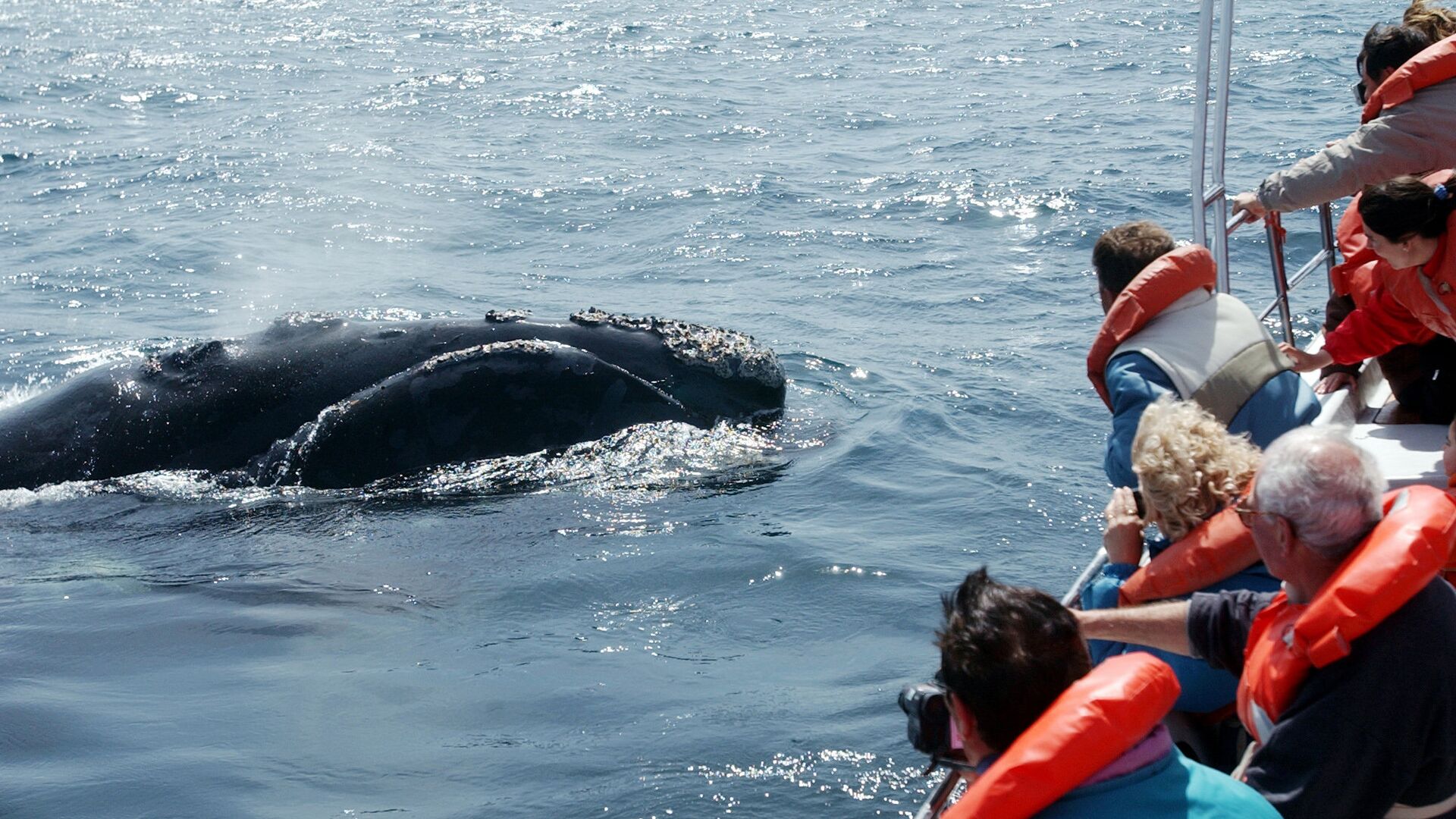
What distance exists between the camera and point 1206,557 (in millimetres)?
4531

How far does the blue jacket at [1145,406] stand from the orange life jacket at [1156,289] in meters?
0.13

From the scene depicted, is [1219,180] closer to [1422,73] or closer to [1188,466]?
[1422,73]

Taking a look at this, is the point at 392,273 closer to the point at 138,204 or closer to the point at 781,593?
the point at 138,204

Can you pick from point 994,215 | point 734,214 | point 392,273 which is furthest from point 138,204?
point 994,215

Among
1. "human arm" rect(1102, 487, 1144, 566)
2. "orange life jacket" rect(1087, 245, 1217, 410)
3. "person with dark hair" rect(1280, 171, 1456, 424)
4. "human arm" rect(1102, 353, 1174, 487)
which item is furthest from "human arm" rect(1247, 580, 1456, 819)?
"person with dark hair" rect(1280, 171, 1456, 424)

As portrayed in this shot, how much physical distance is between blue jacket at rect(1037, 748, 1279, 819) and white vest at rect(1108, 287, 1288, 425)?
7.55ft

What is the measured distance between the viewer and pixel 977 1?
39188mm

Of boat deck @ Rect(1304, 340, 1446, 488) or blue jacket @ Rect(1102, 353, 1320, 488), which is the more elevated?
blue jacket @ Rect(1102, 353, 1320, 488)

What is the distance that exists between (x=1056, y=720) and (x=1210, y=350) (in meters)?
2.74

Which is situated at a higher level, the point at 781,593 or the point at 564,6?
the point at 564,6

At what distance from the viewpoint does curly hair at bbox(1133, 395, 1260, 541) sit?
460cm

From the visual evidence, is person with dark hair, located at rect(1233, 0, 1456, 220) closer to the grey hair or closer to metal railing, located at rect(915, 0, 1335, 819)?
metal railing, located at rect(915, 0, 1335, 819)

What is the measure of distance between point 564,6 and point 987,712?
135 feet

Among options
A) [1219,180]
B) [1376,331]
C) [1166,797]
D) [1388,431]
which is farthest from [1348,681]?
[1219,180]
